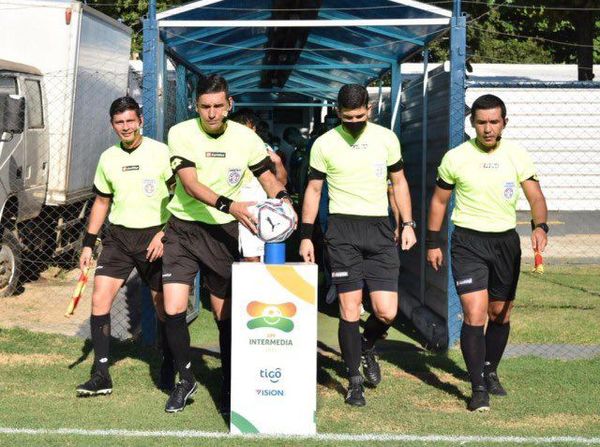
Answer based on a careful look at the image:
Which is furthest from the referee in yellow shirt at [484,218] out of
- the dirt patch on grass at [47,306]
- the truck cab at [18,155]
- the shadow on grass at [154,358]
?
the truck cab at [18,155]

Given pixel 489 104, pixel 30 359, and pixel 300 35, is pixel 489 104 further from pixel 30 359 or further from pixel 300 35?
pixel 300 35

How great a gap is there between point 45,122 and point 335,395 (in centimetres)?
740

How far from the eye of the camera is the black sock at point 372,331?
786 centimetres

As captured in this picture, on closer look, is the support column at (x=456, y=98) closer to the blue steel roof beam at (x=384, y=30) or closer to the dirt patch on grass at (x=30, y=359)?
the blue steel roof beam at (x=384, y=30)

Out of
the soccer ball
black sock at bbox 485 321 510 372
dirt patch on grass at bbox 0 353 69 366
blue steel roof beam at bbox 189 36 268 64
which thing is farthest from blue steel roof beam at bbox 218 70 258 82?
the soccer ball

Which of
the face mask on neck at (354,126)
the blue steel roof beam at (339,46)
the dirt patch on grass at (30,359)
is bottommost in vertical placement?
the dirt patch on grass at (30,359)

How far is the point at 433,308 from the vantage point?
10203 millimetres

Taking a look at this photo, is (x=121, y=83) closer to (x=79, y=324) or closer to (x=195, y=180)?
(x=79, y=324)

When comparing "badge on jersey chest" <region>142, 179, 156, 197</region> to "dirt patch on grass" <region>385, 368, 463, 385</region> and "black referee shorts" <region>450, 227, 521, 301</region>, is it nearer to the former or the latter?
"black referee shorts" <region>450, 227, 521, 301</region>

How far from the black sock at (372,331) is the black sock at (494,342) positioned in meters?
0.73

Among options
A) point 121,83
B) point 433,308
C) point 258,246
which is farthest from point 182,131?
point 121,83

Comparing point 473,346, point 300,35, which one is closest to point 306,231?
point 473,346

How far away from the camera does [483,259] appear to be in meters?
7.25

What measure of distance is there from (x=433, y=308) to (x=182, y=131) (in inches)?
158
